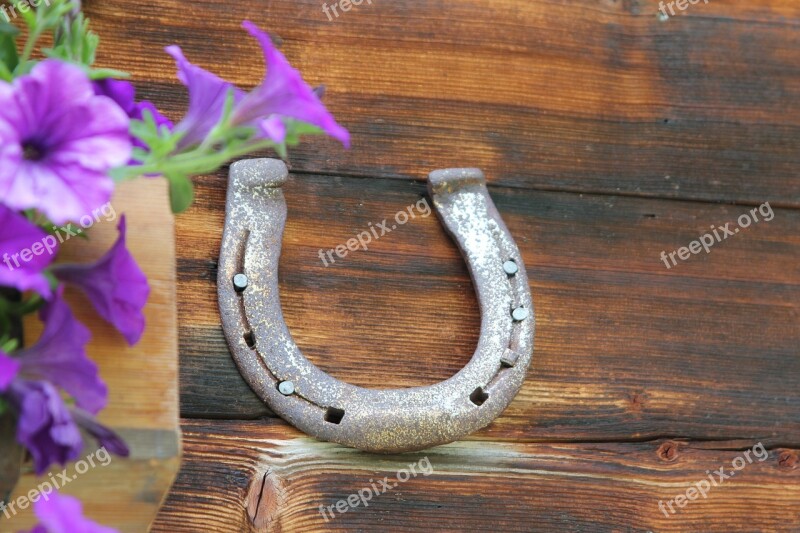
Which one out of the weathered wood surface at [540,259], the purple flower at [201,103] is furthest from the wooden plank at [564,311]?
the purple flower at [201,103]

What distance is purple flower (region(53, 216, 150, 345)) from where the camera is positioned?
503mm

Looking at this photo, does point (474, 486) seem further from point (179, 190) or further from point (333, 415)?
→ point (179, 190)

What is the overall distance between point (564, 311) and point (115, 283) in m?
0.53

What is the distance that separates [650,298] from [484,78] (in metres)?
0.29

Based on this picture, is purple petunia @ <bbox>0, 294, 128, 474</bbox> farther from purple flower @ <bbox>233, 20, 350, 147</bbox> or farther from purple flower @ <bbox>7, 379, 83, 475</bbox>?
purple flower @ <bbox>233, 20, 350, 147</bbox>

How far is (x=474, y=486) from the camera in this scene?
2.81ft

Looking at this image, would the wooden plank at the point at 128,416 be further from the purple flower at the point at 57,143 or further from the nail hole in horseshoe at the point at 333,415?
the nail hole in horseshoe at the point at 333,415

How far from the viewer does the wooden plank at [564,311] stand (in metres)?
0.88

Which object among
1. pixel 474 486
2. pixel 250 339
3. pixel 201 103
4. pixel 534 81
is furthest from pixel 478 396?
pixel 201 103

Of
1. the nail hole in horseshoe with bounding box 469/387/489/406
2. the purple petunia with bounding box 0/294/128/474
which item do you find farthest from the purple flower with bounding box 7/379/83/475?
the nail hole in horseshoe with bounding box 469/387/489/406

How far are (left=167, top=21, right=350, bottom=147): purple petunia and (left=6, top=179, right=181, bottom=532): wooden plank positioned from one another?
0.36 ft

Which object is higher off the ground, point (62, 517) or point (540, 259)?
point (62, 517)

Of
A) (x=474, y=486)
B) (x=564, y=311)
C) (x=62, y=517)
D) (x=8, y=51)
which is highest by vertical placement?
(x=8, y=51)

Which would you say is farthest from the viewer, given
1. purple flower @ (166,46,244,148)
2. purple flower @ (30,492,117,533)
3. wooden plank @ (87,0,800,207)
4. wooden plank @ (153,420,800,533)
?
wooden plank @ (87,0,800,207)
